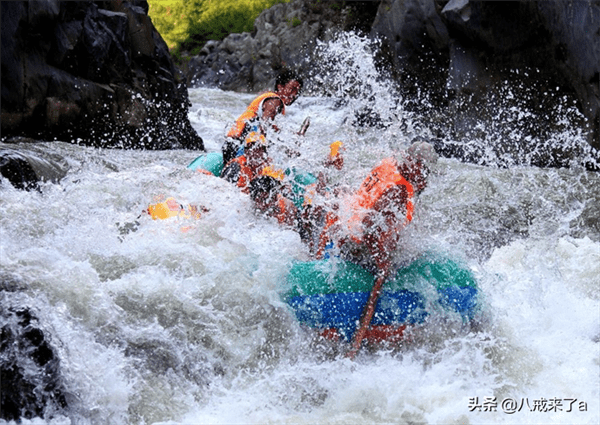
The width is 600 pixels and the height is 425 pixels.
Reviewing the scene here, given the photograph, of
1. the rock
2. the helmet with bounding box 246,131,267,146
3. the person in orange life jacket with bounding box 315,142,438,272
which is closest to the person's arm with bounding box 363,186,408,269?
the person in orange life jacket with bounding box 315,142,438,272

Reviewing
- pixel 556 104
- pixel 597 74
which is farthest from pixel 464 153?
pixel 597 74

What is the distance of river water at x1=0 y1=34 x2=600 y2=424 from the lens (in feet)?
9.44

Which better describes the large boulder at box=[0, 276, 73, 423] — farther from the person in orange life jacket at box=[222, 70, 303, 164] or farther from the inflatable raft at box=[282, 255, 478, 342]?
the person in orange life jacket at box=[222, 70, 303, 164]

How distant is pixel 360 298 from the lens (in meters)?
3.33

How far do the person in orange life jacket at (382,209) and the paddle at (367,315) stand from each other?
0.08 metres

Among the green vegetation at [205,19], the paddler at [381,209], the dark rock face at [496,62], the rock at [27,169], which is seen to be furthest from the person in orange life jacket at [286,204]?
the green vegetation at [205,19]

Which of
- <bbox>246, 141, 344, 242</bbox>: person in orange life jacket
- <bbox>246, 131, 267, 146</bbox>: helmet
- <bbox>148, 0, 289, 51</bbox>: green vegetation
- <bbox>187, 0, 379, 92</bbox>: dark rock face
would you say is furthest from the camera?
<bbox>148, 0, 289, 51</bbox>: green vegetation

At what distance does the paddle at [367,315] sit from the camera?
3.27m

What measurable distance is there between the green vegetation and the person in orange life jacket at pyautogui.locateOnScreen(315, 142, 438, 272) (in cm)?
2686

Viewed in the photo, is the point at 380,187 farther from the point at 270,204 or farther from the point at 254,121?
the point at 254,121

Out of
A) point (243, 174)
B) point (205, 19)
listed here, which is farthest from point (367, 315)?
point (205, 19)

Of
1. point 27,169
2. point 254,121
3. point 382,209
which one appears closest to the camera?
point 382,209

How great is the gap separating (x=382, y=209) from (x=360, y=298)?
18.7 inches

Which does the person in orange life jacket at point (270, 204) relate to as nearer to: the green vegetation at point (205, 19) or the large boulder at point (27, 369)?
the large boulder at point (27, 369)
